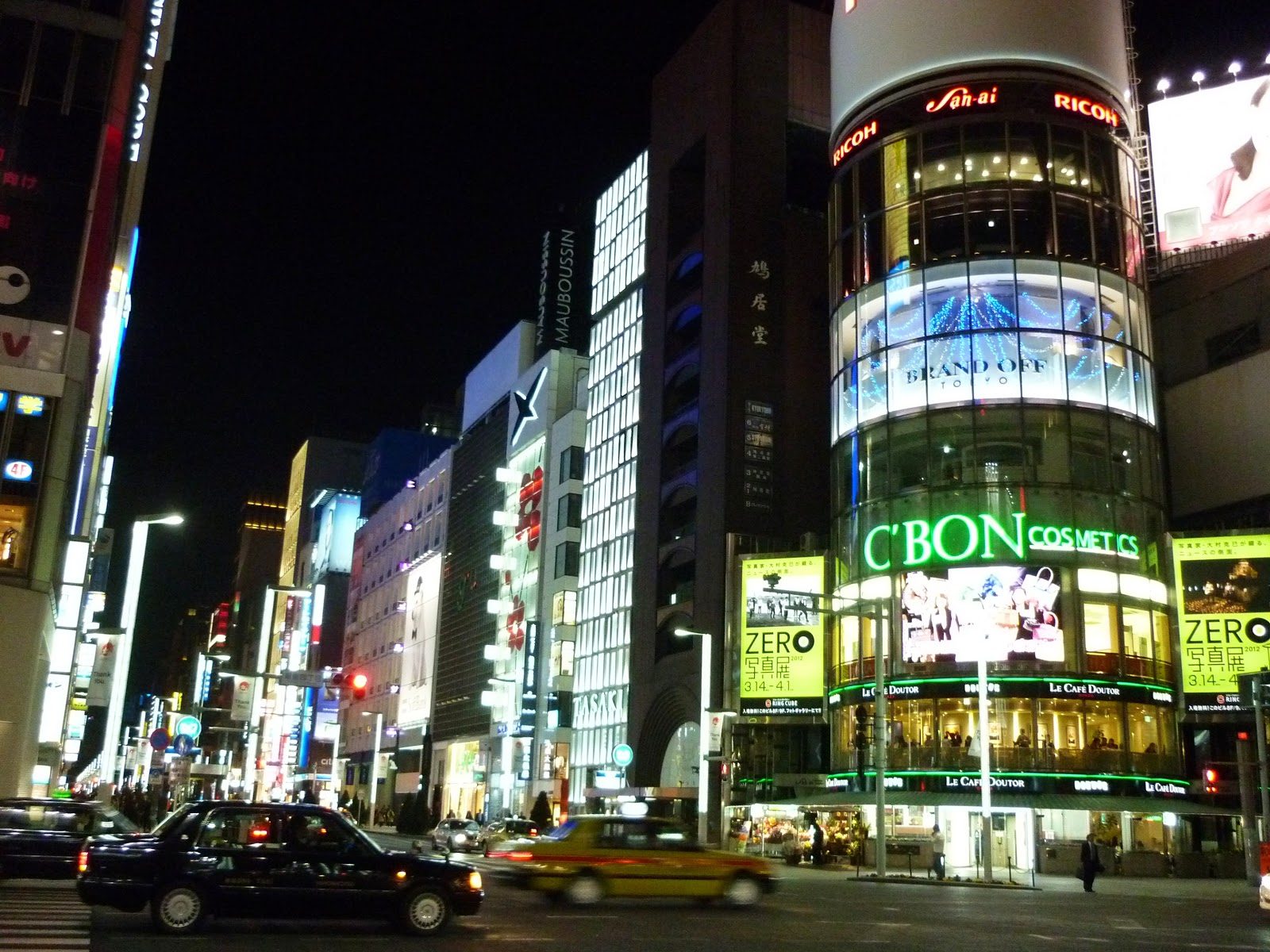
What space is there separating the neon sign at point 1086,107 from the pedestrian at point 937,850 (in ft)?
105

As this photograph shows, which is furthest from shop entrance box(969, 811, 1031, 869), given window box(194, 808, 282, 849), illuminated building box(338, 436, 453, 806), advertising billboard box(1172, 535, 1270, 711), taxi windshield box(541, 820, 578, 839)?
illuminated building box(338, 436, 453, 806)

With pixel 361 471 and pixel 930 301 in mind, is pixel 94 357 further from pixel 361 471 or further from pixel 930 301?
pixel 361 471

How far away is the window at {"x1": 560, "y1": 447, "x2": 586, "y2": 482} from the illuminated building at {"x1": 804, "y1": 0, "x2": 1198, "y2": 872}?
1167 inches

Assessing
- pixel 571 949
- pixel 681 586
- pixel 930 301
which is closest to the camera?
pixel 571 949

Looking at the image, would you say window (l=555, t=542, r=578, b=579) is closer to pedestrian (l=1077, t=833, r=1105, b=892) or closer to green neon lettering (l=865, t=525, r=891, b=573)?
green neon lettering (l=865, t=525, r=891, b=573)

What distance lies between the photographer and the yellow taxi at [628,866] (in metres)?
23.7

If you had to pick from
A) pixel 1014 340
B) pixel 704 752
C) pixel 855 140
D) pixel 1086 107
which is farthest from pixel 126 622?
pixel 1086 107

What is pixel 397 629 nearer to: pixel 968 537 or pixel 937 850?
pixel 968 537

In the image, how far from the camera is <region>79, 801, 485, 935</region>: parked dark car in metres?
16.5

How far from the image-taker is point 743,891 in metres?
24.2

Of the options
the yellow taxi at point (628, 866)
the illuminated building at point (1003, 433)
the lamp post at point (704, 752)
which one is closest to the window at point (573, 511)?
the illuminated building at point (1003, 433)

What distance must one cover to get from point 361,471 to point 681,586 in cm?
11061

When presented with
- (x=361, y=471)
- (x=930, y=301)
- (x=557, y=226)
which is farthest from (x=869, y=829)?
(x=361, y=471)

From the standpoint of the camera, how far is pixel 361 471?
174 meters
